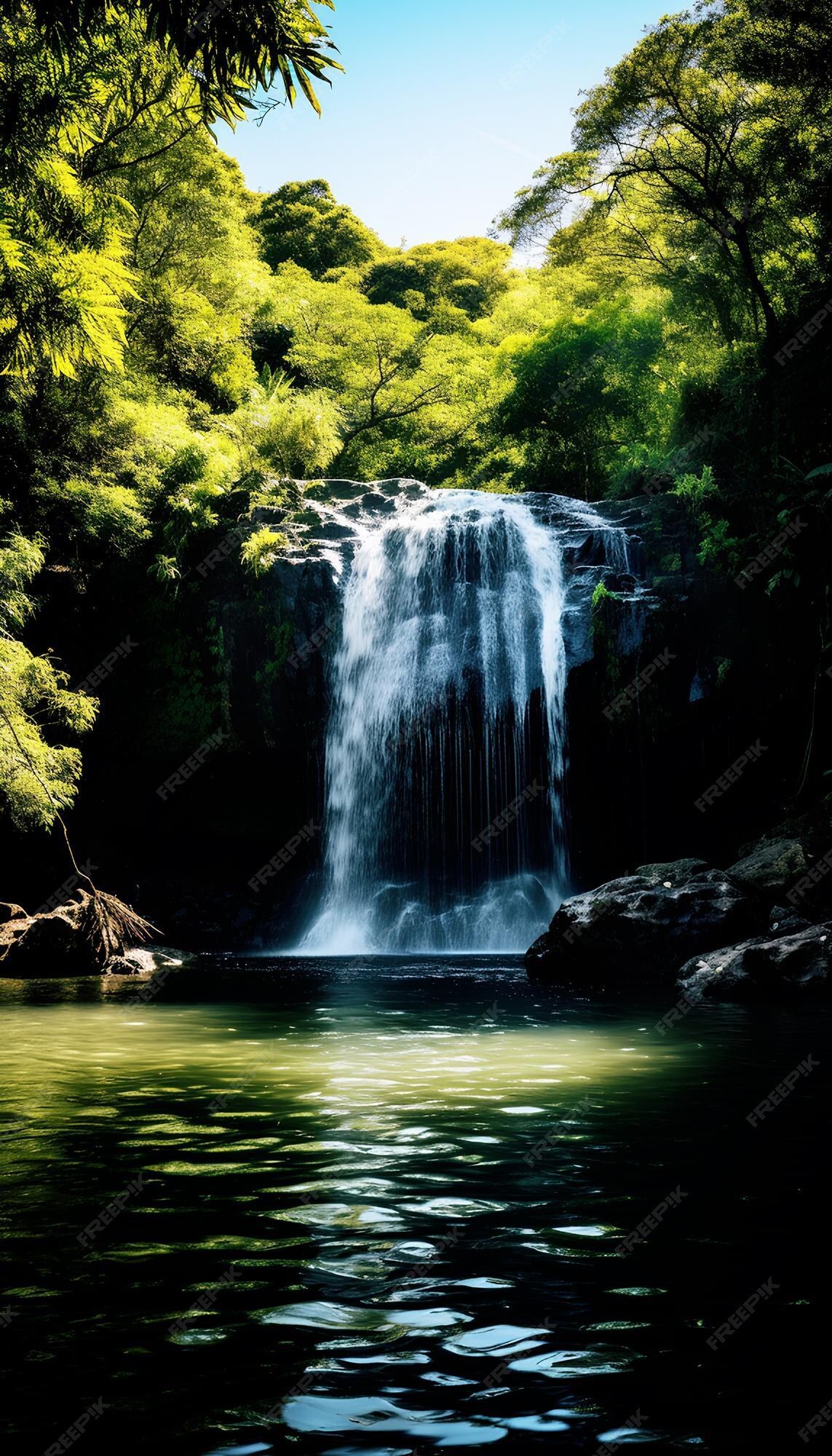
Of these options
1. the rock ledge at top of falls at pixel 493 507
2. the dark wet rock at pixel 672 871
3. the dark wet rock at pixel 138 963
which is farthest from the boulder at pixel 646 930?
the rock ledge at top of falls at pixel 493 507

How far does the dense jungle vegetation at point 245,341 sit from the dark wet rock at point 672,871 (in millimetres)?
3069

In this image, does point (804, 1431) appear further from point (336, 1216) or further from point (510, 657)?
point (510, 657)

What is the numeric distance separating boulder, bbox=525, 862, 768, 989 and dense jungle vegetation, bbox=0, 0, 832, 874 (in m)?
4.29

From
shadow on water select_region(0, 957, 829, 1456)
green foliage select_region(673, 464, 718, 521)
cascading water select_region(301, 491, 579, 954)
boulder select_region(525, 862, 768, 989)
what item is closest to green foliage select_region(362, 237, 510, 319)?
cascading water select_region(301, 491, 579, 954)

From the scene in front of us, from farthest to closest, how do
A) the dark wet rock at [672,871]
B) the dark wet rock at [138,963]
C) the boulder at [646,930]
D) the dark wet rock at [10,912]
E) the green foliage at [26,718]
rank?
the dark wet rock at [10,912] < the dark wet rock at [138,963] < the green foliage at [26,718] < the dark wet rock at [672,871] < the boulder at [646,930]

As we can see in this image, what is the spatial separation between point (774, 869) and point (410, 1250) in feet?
32.3

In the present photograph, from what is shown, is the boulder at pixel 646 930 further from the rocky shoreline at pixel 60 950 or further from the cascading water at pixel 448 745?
the rocky shoreline at pixel 60 950

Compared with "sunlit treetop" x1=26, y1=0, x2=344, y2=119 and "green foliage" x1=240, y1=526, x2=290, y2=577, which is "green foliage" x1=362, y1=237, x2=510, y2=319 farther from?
"sunlit treetop" x1=26, y1=0, x2=344, y2=119

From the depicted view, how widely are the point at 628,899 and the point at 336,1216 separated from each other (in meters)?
Result: 8.42

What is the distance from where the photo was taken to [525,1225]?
356 cm

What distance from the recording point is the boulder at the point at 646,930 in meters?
11.2

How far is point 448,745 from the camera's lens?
17.7 m

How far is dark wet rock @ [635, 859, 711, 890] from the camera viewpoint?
12.0 metres

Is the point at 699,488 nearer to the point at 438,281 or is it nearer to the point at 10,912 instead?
the point at 10,912
